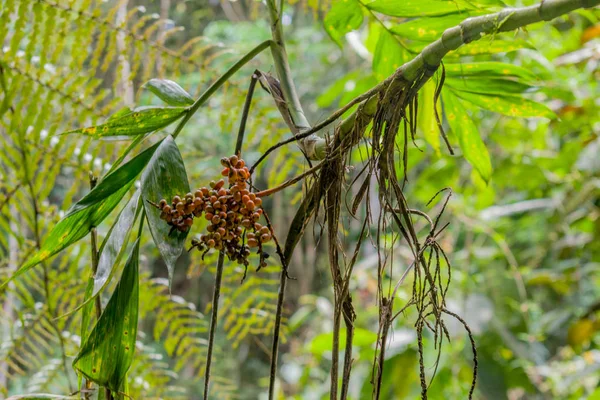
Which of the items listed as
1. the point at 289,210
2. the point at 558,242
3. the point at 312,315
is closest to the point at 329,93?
the point at 558,242

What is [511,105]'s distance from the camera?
682 millimetres

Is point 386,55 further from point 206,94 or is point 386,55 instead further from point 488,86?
point 206,94

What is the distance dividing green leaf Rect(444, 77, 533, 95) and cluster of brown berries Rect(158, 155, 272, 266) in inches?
13.6

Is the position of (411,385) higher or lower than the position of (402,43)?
lower

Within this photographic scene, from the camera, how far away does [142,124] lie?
1.61 ft

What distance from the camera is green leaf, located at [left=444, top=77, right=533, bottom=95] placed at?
0.67 m

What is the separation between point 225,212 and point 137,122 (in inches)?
5.1

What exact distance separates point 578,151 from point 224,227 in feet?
4.97

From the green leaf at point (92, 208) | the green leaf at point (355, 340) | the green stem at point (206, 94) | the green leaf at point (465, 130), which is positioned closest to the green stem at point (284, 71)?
the green stem at point (206, 94)

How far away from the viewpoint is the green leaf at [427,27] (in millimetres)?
631

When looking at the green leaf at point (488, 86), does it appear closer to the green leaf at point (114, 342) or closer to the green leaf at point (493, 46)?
the green leaf at point (493, 46)

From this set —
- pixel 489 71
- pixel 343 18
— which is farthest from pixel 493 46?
pixel 343 18

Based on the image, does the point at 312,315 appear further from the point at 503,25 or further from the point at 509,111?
the point at 503,25

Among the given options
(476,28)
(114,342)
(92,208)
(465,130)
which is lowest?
(114,342)
